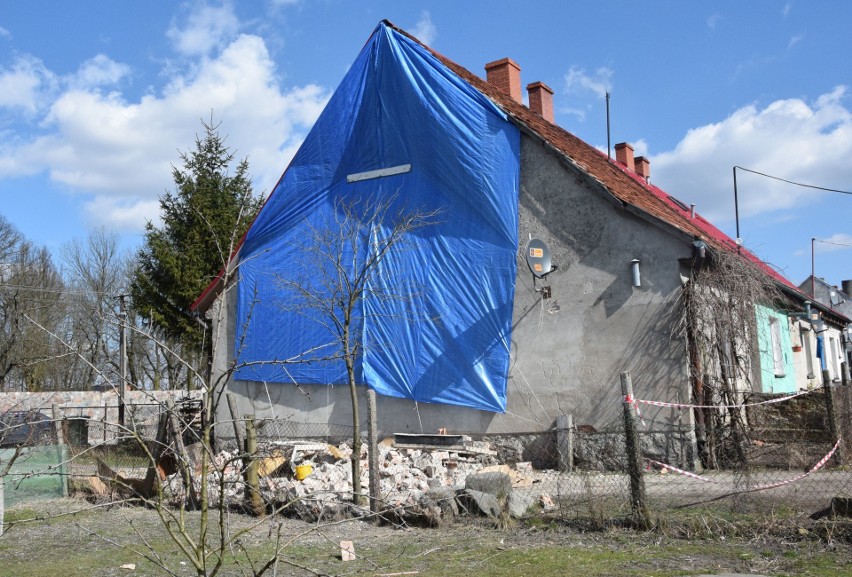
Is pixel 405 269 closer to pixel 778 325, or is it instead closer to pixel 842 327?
pixel 778 325

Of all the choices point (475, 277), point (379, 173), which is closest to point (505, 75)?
point (379, 173)

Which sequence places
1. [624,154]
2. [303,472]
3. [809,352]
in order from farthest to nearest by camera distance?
1. [624,154]
2. [809,352]
3. [303,472]

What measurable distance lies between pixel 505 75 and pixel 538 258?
28.9 feet

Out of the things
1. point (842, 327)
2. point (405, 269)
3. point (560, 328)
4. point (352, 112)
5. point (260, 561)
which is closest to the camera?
point (260, 561)

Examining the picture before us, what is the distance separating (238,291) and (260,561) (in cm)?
1100

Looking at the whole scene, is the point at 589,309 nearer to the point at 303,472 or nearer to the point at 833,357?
the point at 303,472

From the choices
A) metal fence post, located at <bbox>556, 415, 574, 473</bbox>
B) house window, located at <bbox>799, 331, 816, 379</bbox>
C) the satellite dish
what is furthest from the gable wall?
house window, located at <bbox>799, 331, 816, 379</bbox>

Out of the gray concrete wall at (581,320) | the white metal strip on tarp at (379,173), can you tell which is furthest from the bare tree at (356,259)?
the gray concrete wall at (581,320)

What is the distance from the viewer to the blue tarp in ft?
51.6

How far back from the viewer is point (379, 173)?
17359 millimetres

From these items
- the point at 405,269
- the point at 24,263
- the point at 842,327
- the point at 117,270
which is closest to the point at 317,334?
the point at 405,269

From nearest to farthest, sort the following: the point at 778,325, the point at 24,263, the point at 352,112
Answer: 1. the point at 352,112
2. the point at 778,325
3. the point at 24,263

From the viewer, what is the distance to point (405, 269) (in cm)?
1650

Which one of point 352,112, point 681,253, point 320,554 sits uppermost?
point 352,112
